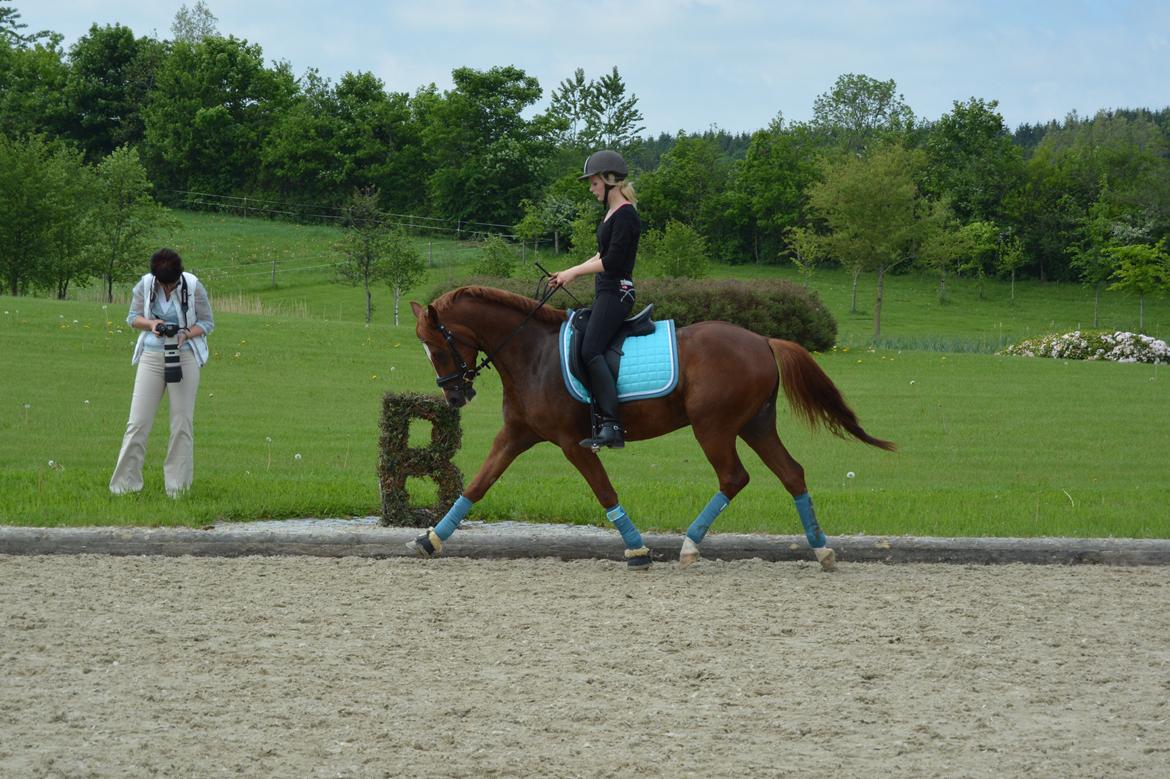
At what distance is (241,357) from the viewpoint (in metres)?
23.5

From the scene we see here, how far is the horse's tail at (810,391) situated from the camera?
849 centimetres

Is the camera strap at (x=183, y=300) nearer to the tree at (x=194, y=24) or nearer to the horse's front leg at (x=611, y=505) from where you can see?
the horse's front leg at (x=611, y=505)

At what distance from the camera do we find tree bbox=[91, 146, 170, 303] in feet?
124

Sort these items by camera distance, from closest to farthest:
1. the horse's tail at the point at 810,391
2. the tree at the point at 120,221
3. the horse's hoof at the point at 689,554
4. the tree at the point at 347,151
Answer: the horse's hoof at the point at 689,554
the horse's tail at the point at 810,391
the tree at the point at 120,221
the tree at the point at 347,151

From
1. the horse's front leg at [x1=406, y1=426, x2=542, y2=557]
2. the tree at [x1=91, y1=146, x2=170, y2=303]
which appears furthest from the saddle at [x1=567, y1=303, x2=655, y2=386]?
the tree at [x1=91, y1=146, x2=170, y2=303]

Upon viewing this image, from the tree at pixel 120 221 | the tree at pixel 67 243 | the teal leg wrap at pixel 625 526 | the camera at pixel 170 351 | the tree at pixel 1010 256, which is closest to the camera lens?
the teal leg wrap at pixel 625 526

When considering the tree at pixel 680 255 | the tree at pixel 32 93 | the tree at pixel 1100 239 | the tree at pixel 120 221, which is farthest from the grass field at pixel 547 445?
the tree at pixel 32 93

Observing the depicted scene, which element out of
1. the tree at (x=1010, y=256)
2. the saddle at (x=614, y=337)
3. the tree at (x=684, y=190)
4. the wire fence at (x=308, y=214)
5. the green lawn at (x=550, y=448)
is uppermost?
the tree at (x=684, y=190)

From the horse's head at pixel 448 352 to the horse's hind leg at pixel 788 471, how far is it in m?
1.95

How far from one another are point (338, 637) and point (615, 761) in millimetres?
2302

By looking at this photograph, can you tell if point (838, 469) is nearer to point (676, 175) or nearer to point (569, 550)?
point (569, 550)

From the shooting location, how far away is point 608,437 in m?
8.05

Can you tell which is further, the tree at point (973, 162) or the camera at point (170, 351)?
the tree at point (973, 162)

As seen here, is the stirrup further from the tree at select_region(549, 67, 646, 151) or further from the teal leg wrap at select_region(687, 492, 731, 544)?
the tree at select_region(549, 67, 646, 151)
